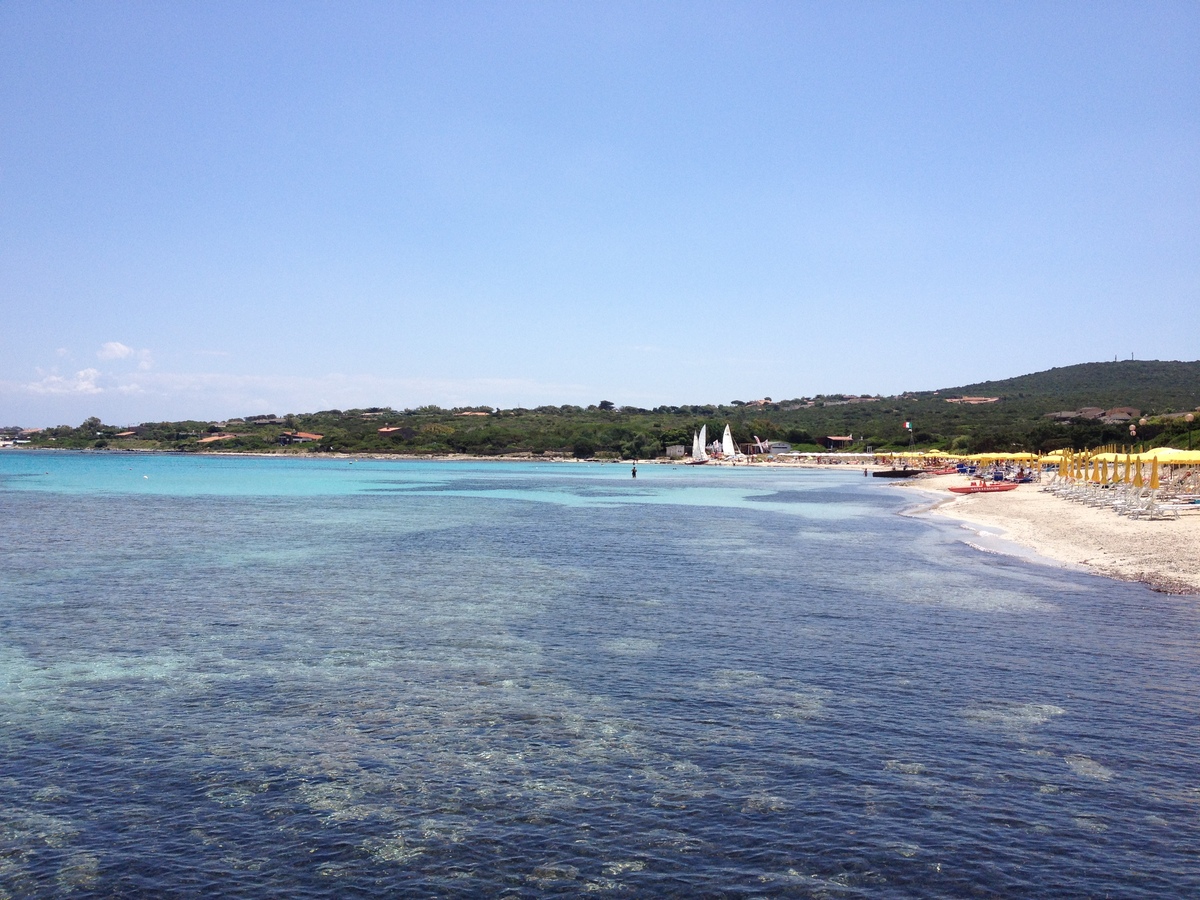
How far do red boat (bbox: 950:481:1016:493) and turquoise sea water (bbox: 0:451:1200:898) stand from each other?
48179 mm

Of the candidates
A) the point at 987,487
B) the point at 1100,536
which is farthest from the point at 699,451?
the point at 1100,536

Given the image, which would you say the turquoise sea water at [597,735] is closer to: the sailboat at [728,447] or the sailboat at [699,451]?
the sailboat at [728,447]

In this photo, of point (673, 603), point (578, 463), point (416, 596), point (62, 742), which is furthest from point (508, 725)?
point (578, 463)

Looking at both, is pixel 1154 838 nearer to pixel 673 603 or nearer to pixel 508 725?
pixel 508 725

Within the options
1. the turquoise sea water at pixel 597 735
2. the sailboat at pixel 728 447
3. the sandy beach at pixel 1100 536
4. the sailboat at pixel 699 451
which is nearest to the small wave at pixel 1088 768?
the turquoise sea water at pixel 597 735

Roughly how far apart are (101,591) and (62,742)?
15345 millimetres

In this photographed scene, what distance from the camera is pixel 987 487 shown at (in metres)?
75.8

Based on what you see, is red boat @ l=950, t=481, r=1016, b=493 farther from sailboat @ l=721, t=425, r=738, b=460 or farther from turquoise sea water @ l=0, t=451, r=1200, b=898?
sailboat @ l=721, t=425, r=738, b=460

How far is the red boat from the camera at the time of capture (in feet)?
245

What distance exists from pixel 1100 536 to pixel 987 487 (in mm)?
39711

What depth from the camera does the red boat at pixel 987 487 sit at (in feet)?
245

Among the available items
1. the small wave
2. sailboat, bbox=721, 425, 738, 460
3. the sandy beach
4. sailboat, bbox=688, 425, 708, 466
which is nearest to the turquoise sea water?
the small wave

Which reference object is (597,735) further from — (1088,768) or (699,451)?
(699,451)

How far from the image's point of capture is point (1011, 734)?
13.6 metres
